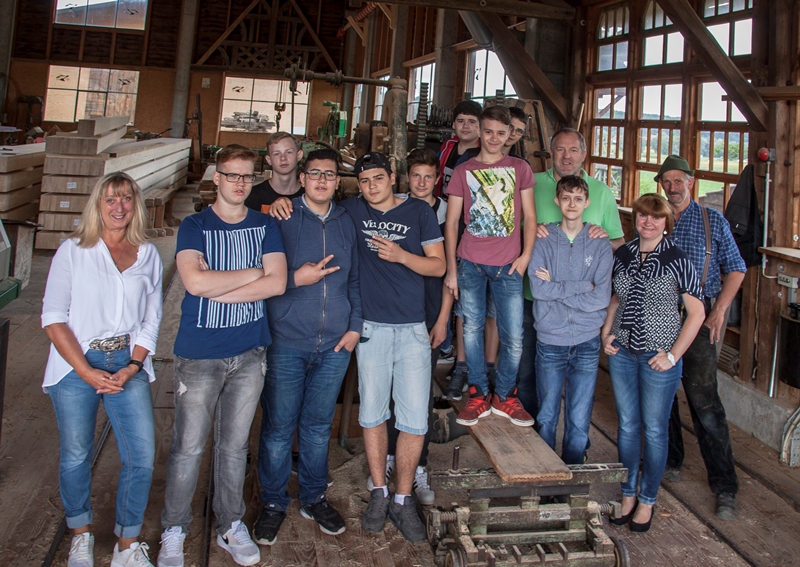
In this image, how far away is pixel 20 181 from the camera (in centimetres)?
871

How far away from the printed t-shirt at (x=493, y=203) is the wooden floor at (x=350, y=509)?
4.64ft

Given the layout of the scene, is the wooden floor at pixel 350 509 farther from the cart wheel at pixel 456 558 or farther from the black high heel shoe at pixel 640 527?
the cart wheel at pixel 456 558

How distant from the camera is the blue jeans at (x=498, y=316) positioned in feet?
A: 12.5

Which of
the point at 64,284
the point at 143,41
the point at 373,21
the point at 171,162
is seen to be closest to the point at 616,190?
the point at 64,284

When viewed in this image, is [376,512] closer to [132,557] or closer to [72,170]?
[132,557]

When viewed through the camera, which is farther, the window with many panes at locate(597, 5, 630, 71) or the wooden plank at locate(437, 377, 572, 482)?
the window with many panes at locate(597, 5, 630, 71)

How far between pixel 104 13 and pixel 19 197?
15716mm

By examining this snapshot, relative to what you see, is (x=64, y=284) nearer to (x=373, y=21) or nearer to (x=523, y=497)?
(x=523, y=497)

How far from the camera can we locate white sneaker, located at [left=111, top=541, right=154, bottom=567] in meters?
3.10

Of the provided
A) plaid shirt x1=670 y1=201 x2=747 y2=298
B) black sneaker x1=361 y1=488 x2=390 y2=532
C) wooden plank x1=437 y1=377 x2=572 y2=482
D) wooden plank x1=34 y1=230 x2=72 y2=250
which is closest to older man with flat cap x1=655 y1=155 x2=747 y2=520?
plaid shirt x1=670 y1=201 x2=747 y2=298

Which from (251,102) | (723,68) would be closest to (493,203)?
(723,68)

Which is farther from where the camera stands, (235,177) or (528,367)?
(528,367)

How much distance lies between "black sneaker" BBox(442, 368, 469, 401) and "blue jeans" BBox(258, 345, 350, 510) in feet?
2.81

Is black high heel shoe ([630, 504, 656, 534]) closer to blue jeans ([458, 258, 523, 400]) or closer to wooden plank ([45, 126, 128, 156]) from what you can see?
blue jeans ([458, 258, 523, 400])
